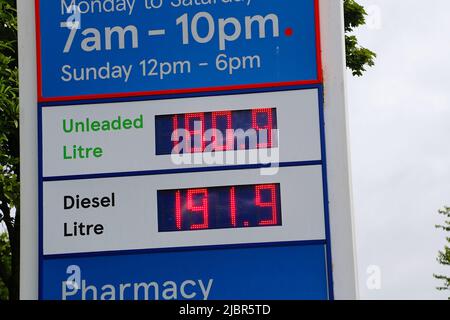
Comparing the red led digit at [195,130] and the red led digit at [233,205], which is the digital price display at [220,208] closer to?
the red led digit at [233,205]

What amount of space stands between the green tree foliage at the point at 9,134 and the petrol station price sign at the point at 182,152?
32.9 feet

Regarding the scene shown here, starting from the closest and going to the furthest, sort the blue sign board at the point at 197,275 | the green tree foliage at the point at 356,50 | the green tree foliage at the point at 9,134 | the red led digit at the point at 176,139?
the blue sign board at the point at 197,275, the red led digit at the point at 176,139, the green tree foliage at the point at 9,134, the green tree foliage at the point at 356,50

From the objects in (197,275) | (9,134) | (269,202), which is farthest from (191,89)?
(9,134)

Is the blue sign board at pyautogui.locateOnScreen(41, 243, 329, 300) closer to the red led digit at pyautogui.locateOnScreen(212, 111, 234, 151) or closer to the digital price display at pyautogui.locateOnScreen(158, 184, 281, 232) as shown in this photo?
the digital price display at pyautogui.locateOnScreen(158, 184, 281, 232)

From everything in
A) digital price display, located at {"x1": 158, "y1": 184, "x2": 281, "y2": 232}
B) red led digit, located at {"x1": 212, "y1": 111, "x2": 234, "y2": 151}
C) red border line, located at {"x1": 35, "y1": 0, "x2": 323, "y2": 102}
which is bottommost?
digital price display, located at {"x1": 158, "y1": 184, "x2": 281, "y2": 232}

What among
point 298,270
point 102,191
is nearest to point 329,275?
point 298,270

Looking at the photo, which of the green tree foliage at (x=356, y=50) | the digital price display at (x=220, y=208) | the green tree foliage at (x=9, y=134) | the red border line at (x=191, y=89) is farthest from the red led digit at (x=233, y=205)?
Answer: the green tree foliage at (x=356, y=50)

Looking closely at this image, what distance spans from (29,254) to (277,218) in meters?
2.11

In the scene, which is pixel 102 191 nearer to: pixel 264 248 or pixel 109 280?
pixel 109 280

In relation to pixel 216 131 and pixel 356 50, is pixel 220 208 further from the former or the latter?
pixel 356 50

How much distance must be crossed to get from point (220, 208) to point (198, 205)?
0.63 feet

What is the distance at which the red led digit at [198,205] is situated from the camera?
9.03 m

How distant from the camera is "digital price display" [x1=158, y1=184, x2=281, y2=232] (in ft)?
29.5

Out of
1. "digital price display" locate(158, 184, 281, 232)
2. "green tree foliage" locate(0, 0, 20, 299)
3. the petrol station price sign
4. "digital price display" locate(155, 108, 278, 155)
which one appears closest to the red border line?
the petrol station price sign
